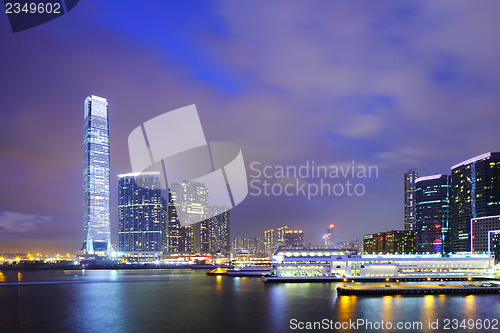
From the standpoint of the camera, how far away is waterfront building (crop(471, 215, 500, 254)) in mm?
126938

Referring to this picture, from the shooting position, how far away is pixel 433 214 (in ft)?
600

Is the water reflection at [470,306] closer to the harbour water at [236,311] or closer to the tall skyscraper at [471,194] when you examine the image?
the harbour water at [236,311]

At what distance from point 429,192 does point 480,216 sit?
41.2 metres

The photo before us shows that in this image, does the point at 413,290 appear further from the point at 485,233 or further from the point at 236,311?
the point at 485,233

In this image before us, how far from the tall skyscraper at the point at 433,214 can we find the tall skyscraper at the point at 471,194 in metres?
7.02

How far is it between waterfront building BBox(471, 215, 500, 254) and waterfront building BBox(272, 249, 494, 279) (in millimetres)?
44643

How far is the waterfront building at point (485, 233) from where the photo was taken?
126938 millimetres

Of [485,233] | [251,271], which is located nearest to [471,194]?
[485,233]

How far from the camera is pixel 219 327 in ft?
137

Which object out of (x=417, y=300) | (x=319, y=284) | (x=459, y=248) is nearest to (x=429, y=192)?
(x=459, y=248)

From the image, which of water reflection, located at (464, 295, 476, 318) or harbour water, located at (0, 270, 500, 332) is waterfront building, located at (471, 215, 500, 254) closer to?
harbour water, located at (0, 270, 500, 332)

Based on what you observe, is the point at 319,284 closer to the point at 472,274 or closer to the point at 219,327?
the point at 472,274

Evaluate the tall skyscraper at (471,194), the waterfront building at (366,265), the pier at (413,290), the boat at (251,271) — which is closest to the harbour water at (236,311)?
the pier at (413,290)

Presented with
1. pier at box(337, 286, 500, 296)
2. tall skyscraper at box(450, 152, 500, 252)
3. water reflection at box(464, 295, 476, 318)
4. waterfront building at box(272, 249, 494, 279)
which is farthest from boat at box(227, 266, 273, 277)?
tall skyscraper at box(450, 152, 500, 252)
